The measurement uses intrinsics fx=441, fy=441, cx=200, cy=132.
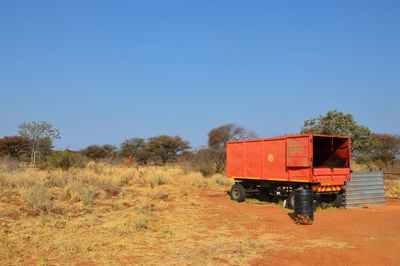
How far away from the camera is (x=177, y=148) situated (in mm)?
60594

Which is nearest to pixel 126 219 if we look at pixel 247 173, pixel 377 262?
pixel 377 262

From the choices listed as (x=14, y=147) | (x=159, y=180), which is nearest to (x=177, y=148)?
(x=14, y=147)

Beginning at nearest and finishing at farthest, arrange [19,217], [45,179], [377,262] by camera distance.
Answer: [377,262], [19,217], [45,179]

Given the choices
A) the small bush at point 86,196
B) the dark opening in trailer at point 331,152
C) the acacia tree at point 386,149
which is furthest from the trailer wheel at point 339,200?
the acacia tree at point 386,149

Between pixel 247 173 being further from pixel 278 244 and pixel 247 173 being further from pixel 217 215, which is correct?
pixel 278 244

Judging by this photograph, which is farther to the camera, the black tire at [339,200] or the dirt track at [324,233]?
the black tire at [339,200]

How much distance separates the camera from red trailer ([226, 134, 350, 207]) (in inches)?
625

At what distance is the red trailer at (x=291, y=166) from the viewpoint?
1588 centimetres

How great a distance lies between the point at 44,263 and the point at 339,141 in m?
13.2

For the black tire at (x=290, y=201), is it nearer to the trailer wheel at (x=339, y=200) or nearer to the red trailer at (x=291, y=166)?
the red trailer at (x=291, y=166)

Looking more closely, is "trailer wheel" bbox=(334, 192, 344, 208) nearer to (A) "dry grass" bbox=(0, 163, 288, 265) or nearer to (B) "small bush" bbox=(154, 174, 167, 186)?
(A) "dry grass" bbox=(0, 163, 288, 265)

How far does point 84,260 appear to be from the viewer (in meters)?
8.08

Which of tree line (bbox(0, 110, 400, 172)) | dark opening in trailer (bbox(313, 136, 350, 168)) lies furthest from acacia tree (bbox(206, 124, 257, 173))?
dark opening in trailer (bbox(313, 136, 350, 168))

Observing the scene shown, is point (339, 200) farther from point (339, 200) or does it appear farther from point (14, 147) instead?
point (14, 147)
